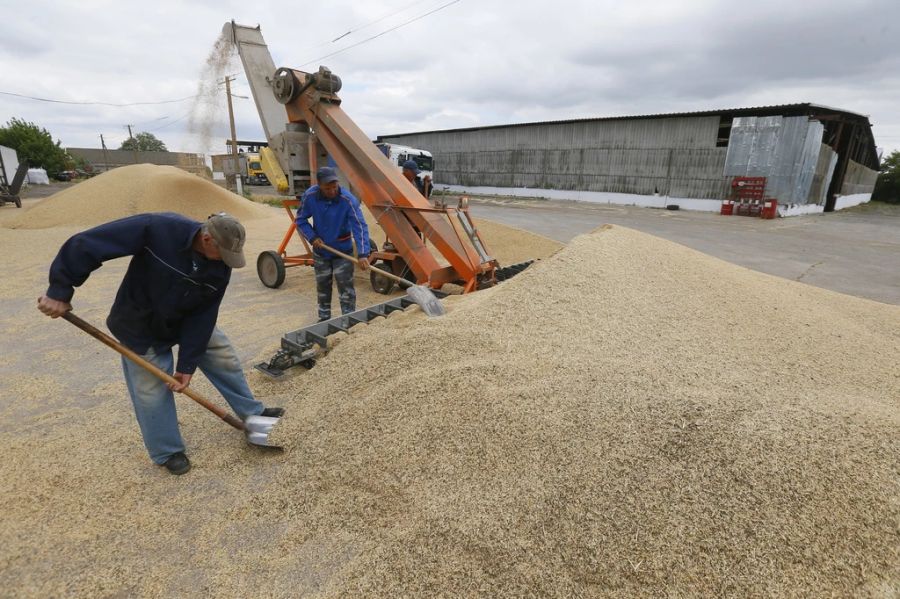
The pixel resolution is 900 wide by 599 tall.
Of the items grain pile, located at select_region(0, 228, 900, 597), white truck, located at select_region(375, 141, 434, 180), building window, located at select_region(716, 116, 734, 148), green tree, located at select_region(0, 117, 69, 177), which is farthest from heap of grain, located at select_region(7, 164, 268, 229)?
green tree, located at select_region(0, 117, 69, 177)

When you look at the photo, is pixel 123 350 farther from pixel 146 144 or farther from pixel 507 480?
pixel 146 144

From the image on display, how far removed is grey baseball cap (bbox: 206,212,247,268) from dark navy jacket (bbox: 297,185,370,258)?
1835mm

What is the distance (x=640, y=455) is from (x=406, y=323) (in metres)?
1.74

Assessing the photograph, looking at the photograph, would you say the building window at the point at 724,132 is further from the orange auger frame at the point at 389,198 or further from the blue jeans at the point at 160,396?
the blue jeans at the point at 160,396

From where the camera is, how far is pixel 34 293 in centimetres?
514

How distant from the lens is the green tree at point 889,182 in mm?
27641

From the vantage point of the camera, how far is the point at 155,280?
6.45ft

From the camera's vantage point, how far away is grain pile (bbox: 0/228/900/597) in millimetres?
1456

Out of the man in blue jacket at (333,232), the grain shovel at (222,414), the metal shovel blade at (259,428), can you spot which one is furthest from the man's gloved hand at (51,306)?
the man in blue jacket at (333,232)

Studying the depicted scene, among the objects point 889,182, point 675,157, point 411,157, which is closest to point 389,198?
point 411,157

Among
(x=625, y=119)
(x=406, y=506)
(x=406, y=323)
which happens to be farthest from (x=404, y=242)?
(x=625, y=119)

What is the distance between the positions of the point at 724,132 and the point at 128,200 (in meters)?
18.5

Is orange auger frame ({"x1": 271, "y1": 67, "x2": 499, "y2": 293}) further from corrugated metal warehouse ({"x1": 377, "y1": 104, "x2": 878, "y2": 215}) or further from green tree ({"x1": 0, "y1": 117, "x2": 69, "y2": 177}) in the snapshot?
green tree ({"x1": 0, "y1": 117, "x2": 69, "y2": 177})

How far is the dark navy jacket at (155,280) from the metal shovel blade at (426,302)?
4.63 feet
